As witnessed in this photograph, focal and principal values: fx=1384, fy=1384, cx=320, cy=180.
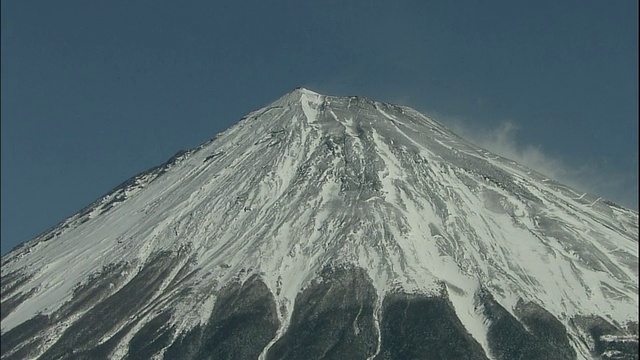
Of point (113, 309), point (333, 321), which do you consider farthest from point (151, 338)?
point (333, 321)

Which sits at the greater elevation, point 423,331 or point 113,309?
point 113,309

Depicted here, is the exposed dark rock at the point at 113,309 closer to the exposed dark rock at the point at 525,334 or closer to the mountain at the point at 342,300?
the mountain at the point at 342,300

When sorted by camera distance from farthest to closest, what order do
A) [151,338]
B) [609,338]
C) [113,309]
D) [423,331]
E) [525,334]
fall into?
[113,309]
[151,338]
[609,338]
[525,334]
[423,331]

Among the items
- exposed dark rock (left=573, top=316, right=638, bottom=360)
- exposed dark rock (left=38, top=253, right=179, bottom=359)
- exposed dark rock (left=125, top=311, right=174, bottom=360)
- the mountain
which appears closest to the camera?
the mountain

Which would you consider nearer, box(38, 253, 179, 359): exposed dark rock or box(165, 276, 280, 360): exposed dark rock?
box(165, 276, 280, 360): exposed dark rock

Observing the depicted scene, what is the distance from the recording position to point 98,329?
7052 inches

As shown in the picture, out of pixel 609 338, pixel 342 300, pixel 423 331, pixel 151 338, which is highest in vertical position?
pixel 342 300

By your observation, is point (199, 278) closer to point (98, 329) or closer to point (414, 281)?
point (98, 329)

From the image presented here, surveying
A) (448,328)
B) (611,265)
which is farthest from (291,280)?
(611,265)

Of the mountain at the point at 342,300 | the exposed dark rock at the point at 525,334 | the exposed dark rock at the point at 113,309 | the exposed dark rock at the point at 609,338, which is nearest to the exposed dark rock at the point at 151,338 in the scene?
the mountain at the point at 342,300

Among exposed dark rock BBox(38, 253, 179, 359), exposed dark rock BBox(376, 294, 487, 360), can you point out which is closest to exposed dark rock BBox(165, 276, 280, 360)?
exposed dark rock BBox(38, 253, 179, 359)

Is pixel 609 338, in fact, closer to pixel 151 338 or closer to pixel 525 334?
pixel 525 334

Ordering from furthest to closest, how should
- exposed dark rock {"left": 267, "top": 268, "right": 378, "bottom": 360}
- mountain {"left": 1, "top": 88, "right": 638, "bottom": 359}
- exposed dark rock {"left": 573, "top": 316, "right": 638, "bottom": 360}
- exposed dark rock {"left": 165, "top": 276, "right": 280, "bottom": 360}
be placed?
exposed dark rock {"left": 573, "top": 316, "right": 638, "bottom": 360} → mountain {"left": 1, "top": 88, "right": 638, "bottom": 359} → exposed dark rock {"left": 165, "top": 276, "right": 280, "bottom": 360} → exposed dark rock {"left": 267, "top": 268, "right": 378, "bottom": 360}

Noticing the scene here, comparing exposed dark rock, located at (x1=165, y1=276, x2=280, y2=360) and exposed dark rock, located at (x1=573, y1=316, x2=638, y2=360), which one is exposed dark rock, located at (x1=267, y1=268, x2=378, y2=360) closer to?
exposed dark rock, located at (x1=165, y1=276, x2=280, y2=360)
